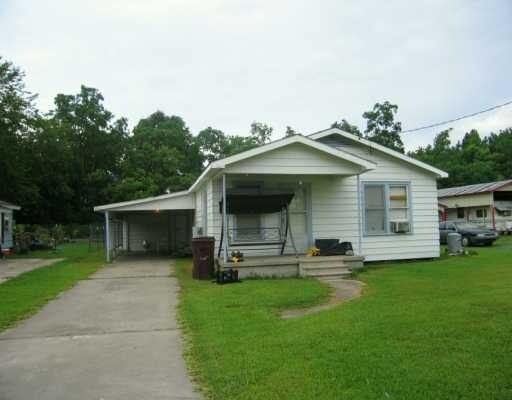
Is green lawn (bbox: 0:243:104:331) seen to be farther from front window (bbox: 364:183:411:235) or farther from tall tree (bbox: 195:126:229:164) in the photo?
tall tree (bbox: 195:126:229:164)

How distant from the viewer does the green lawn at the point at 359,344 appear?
407cm

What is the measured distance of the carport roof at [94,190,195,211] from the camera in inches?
739

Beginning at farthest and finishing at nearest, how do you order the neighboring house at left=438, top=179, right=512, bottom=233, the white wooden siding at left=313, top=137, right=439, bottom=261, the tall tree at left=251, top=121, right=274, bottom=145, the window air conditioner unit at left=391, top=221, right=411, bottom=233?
the tall tree at left=251, top=121, right=274, bottom=145 → the neighboring house at left=438, top=179, right=512, bottom=233 → the window air conditioner unit at left=391, top=221, right=411, bottom=233 → the white wooden siding at left=313, top=137, right=439, bottom=261

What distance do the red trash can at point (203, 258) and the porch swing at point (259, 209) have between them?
1.42ft

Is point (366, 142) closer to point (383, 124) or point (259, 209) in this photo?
point (259, 209)

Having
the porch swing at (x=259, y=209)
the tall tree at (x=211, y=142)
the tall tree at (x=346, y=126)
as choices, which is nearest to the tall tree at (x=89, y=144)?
the tall tree at (x=211, y=142)

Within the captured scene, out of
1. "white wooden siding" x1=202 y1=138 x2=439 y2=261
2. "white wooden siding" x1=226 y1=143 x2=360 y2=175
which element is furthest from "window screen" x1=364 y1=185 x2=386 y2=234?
"white wooden siding" x1=226 y1=143 x2=360 y2=175

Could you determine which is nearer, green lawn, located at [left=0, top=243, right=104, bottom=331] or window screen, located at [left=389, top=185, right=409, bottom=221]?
green lawn, located at [left=0, top=243, right=104, bottom=331]

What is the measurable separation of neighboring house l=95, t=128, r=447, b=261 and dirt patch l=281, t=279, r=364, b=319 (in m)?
2.80

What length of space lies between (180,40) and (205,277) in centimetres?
705

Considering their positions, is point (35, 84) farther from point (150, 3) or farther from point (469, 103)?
point (469, 103)

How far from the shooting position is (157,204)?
19.0 meters

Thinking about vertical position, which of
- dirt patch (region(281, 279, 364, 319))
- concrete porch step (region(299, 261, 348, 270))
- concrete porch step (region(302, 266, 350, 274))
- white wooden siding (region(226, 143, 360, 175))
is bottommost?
dirt patch (region(281, 279, 364, 319))

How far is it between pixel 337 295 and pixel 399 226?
21.9 feet
